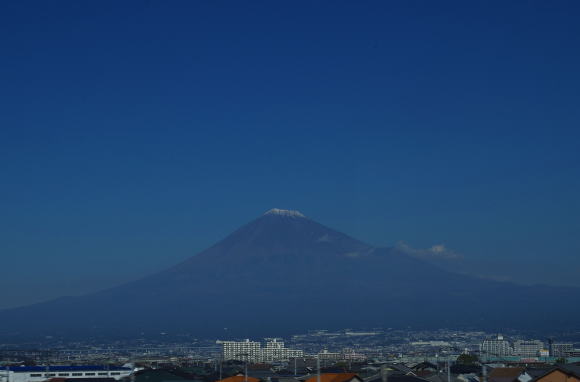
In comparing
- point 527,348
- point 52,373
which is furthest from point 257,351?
point 52,373

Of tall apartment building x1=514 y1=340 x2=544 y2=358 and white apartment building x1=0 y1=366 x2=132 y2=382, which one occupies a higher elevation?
white apartment building x1=0 y1=366 x2=132 y2=382

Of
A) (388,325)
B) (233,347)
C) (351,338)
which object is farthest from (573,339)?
(233,347)

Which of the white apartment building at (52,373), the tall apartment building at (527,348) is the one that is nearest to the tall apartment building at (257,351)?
the tall apartment building at (527,348)

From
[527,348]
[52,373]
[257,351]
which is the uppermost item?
[52,373]

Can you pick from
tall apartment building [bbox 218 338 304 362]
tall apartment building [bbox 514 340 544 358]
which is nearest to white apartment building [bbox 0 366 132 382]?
tall apartment building [bbox 218 338 304 362]

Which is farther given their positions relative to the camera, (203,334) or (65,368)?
(203,334)

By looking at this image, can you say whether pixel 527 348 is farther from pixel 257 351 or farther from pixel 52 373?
pixel 52 373

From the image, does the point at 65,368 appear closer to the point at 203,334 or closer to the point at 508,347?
the point at 508,347

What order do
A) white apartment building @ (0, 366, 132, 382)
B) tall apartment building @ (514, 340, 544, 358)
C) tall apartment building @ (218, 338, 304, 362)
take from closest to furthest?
white apartment building @ (0, 366, 132, 382)
tall apartment building @ (514, 340, 544, 358)
tall apartment building @ (218, 338, 304, 362)

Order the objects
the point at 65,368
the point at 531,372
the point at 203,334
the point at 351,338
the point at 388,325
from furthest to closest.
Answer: the point at 388,325 → the point at 203,334 → the point at 351,338 → the point at 65,368 → the point at 531,372

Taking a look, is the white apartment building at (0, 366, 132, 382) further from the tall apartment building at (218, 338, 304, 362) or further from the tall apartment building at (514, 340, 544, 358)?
the tall apartment building at (514, 340, 544, 358)

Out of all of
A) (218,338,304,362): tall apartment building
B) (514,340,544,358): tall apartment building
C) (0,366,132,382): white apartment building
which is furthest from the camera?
(218,338,304,362): tall apartment building
